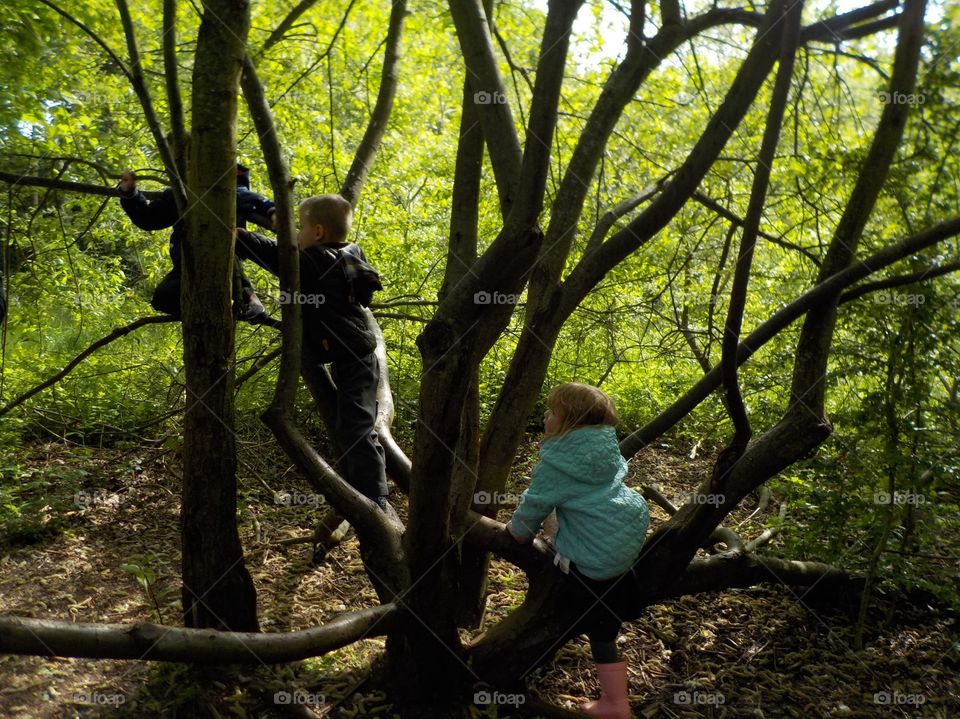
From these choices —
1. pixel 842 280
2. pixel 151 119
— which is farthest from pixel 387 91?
pixel 842 280

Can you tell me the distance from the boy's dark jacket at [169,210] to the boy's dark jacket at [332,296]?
26 cm

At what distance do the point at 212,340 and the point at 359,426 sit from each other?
0.82 meters

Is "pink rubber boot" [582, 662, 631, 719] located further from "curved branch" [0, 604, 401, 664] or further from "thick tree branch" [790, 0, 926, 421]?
"thick tree branch" [790, 0, 926, 421]

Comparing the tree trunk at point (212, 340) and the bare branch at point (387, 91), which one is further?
the bare branch at point (387, 91)

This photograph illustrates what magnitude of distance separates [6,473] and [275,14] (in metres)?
3.81

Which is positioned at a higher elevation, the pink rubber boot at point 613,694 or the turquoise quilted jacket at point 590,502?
the turquoise quilted jacket at point 590,502

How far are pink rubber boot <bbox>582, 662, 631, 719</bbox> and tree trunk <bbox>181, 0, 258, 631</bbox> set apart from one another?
1380mm

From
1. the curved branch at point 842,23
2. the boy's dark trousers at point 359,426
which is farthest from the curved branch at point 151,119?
the curved branch at point 842,23

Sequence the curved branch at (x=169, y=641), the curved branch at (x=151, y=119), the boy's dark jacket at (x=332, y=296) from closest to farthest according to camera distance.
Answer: the curved branch at (x=169, y=641) → the curved branch at (x=151, y=119) → the boy's dark jacket at (x=332, y=296)

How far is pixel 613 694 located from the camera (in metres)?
2.90

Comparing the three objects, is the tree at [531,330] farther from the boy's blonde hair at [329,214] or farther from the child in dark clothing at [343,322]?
the boy's blonde hair at [329,214]

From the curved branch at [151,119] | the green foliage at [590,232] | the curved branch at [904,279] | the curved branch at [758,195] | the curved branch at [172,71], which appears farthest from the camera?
the green foliage at [590,232]

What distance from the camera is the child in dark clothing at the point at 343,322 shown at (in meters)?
3.35

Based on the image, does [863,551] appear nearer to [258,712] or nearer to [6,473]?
[258,712]
